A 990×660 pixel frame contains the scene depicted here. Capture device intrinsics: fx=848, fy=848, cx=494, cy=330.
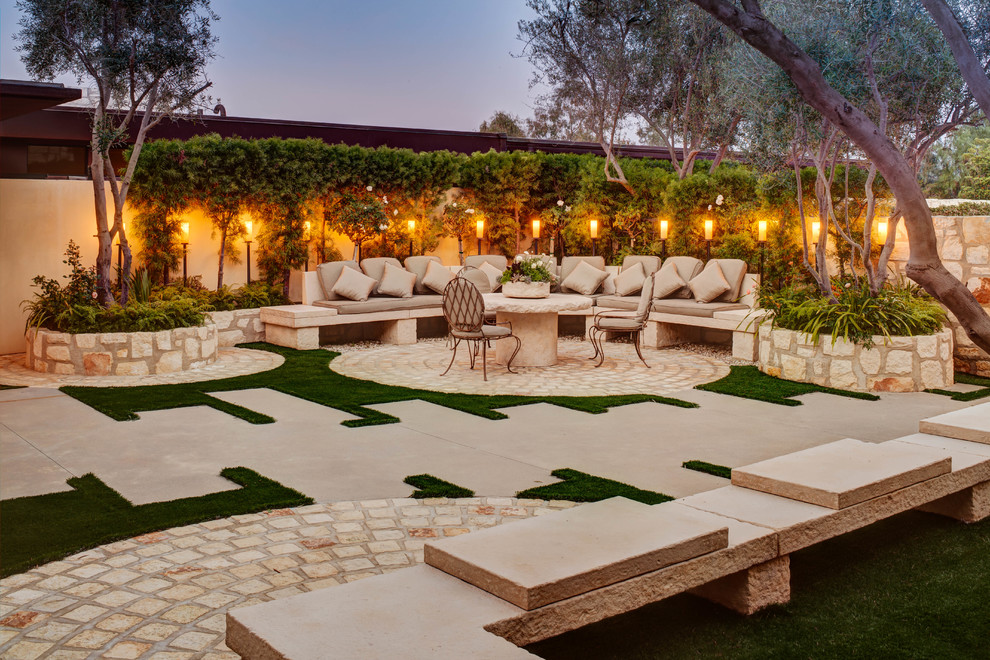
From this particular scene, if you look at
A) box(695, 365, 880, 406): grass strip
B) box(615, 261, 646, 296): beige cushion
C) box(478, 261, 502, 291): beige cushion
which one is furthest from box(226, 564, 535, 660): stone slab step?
box(478, 261, 502, 291): beige cushion

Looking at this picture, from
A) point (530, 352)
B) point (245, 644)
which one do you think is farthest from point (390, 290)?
point (245, 644)

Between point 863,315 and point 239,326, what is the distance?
765cm

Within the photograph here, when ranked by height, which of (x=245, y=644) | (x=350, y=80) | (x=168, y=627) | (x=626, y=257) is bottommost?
(x=168, y=627)

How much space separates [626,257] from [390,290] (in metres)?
3.51

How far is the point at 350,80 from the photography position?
23.1 metres

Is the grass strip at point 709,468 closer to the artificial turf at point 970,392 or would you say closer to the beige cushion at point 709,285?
the artificial turf at point 970,392

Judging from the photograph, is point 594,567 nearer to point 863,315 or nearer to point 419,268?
point 863,315

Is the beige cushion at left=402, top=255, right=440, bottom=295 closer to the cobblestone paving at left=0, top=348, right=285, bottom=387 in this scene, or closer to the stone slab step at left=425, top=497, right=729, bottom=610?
the cobblestone paving at left=0, top=348, right=285, bottom=387

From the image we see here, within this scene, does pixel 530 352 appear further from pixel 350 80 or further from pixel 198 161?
pixel 350 80

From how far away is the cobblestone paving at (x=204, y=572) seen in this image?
10.1 ft

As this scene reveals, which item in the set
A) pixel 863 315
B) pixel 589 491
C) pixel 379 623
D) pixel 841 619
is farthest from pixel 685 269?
pixel 379 623

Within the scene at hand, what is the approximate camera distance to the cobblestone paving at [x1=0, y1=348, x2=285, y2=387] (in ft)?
27.7

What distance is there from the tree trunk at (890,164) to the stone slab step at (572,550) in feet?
3.94

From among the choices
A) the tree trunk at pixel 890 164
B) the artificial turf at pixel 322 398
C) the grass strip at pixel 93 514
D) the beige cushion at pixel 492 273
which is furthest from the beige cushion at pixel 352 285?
the tree trunk at pixel 890 164
